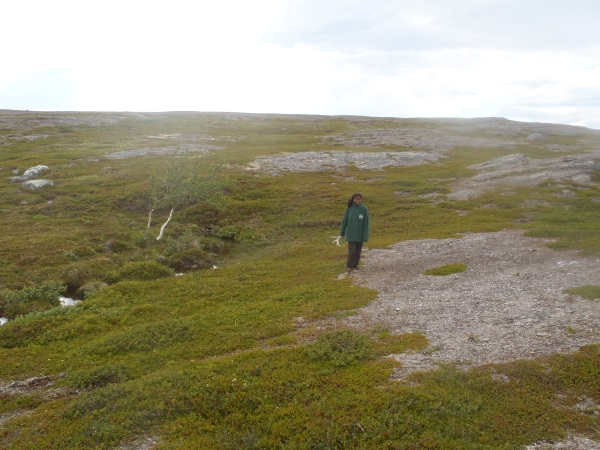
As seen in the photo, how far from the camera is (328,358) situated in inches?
532

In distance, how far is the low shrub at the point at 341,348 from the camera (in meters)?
13.4

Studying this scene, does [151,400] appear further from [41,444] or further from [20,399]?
[20,399]

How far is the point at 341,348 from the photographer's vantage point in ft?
45.8

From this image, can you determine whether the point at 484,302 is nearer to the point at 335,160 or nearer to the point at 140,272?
the point at 140,272

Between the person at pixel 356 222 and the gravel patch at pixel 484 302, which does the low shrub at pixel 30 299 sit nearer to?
the gravel patch at pixel 484 302

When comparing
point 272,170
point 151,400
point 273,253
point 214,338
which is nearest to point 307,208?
point 273,253

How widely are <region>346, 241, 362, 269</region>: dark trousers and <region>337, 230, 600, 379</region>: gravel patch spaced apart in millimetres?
890

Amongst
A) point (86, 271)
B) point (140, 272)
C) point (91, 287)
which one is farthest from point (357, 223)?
point (86, 271)

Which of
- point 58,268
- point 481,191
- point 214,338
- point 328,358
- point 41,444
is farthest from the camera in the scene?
point 481,191

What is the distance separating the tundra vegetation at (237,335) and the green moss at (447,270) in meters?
5.10

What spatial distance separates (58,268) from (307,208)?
1006 inches

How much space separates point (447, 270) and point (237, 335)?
1333cm

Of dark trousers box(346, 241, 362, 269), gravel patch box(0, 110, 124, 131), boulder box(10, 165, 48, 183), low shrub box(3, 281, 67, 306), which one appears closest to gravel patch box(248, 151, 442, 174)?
boulder box(10, 165, 48, 183)

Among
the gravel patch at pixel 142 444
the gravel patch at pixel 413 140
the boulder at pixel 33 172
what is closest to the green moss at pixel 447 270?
the gravel patch at pixel 142 444
